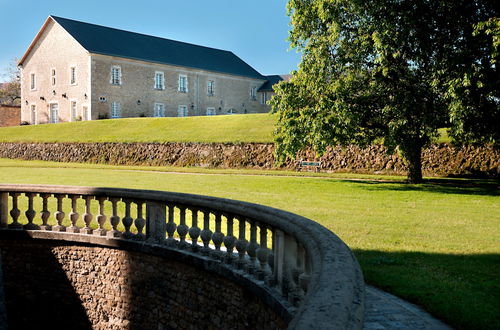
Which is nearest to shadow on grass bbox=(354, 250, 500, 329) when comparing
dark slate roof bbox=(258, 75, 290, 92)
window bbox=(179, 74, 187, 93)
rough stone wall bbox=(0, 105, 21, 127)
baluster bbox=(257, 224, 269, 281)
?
baluster bbox=(257, 224, 269, 281)

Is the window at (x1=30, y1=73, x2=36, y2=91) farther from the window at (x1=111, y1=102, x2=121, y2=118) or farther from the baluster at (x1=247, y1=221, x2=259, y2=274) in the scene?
the baluster at (x1=247, y1=221, x2=259, y2=274)

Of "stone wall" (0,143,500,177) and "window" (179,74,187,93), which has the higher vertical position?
"window" (179,74,187,93)

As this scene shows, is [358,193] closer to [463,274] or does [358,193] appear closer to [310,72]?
[310,72]

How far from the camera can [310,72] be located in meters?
21.1

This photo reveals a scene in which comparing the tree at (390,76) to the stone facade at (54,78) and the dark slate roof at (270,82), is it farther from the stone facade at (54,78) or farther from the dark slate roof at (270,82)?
the dark slate roof at (270,82)

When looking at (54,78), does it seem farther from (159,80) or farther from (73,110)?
(159,80)

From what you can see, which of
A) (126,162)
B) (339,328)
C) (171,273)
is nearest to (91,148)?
(126,162)

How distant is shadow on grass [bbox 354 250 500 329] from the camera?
5.59m

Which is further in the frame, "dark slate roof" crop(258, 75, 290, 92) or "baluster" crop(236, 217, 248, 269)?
"dark slate roof" crop(258, 75, 290, 92)

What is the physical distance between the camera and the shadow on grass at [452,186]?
732 inches

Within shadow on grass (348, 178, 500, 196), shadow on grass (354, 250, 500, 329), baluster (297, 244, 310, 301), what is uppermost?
baluster (297, 244, 310, 301)

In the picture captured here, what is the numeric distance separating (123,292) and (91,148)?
31028mm

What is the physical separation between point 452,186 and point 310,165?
29.7 feet

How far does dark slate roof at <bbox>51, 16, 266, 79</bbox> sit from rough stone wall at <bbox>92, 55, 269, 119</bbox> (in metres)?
0.77
